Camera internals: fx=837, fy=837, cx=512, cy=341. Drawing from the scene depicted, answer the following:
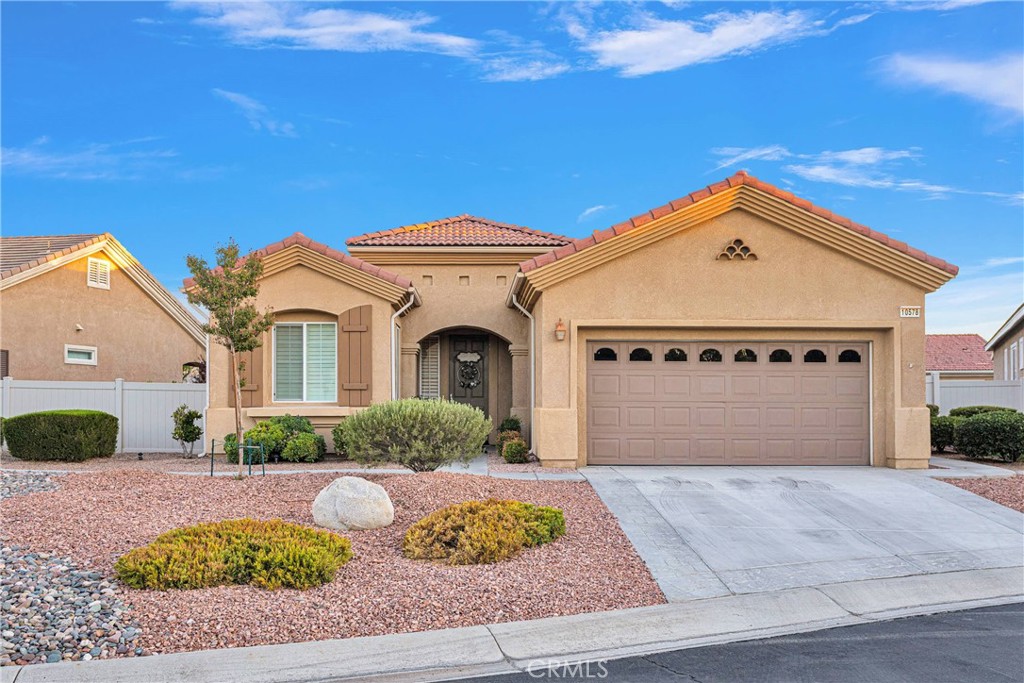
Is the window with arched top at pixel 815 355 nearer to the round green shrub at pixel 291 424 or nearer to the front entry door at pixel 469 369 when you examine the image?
the front entry door at pixel 469 369

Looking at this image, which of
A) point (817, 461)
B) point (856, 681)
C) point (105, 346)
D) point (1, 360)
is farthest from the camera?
point (105, 346)

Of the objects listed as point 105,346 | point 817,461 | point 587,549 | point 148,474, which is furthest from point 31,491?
point 105,346

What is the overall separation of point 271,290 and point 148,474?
5.11 m

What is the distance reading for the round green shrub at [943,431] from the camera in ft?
56.6

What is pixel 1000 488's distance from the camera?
1252cm

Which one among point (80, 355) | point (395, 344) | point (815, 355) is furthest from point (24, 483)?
point (80, 355)

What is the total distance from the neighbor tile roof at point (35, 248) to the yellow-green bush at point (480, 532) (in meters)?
18.3

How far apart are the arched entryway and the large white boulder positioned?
970 centimetres

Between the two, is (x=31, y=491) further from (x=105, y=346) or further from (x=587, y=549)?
(x=105, y=346)

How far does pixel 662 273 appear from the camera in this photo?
14523 mm

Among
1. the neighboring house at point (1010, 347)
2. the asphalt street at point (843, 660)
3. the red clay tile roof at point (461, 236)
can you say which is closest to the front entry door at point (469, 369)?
the red clay tile roof at point (461, 236)

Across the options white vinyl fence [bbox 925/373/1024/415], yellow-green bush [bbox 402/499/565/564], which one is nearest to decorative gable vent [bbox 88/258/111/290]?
yellow-green bush [bbox 402/499/565/564]

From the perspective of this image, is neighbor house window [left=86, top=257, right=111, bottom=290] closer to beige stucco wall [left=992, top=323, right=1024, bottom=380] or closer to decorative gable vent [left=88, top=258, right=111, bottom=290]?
decorative gable vent [left=88, top=258, right=111, bottom=290]

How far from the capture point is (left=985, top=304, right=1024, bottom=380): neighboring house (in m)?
27.5
